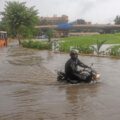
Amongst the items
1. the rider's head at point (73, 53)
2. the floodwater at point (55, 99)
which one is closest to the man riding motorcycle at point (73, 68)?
the rider's head at point (73, 53)

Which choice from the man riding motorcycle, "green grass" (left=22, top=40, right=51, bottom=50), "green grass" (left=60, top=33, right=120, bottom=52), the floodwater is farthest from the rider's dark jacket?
"green grass" (left=22, top=40, right=51, bottom=50)

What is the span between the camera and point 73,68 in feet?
44.7

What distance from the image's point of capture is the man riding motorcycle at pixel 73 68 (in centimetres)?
1361

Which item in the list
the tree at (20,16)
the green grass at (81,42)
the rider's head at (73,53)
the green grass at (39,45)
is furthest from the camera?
the tree at (20,16)

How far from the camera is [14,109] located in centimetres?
984

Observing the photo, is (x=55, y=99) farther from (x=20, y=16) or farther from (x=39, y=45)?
(x=20, y=16)

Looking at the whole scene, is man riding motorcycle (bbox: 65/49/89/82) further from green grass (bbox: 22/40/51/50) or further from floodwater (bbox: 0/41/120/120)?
green grass (bbox: 22/40/51/50)

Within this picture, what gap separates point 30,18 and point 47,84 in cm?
4435

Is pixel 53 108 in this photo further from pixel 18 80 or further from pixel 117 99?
pixel 18 80

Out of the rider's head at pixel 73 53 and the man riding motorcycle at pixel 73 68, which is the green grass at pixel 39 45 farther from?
the rider's head at pixel 73 53

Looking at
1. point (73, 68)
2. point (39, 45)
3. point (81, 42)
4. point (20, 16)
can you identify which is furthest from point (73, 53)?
point (20, 16)

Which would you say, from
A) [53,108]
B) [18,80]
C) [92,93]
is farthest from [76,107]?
[18,80]

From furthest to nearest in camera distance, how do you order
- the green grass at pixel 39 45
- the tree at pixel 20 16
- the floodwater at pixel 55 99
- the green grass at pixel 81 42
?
the tree at pixel 20 16, the green grass at pixel 39 45, the green grass at pixel 81 42, the floodwater at pixel 55 99

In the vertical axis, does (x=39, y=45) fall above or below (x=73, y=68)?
below
